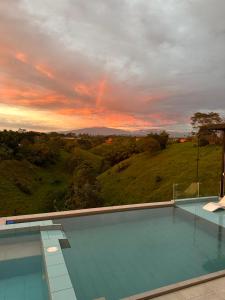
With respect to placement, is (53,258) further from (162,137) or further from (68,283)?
(162,137)

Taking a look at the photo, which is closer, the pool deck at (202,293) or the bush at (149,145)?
the pool deck at (202,293)

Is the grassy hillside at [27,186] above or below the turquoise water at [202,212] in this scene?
below

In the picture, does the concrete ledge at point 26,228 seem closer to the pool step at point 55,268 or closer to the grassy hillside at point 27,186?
the pool step at point 55,268

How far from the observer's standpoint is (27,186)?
88.5 ft

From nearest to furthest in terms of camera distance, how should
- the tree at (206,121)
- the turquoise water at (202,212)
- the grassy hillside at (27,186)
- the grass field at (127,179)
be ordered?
the turquoise water at (202,212)
the grass field at (127,179)
the grassy hillside at (27,186)
the tree at (206,121)

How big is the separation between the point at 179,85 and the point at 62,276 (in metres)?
14.2

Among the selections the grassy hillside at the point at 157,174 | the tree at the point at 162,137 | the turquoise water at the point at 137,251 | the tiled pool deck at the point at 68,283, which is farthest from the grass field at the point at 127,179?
the tiled pool deck at the point at 68,283

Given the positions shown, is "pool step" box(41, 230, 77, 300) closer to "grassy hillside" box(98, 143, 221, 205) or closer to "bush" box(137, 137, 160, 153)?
"grassy hillside" box(98, 143, 221, 205)

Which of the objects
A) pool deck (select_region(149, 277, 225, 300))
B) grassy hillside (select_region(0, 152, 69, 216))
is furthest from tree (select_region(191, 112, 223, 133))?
pool deck (select_region(149, 277, 225, 300))

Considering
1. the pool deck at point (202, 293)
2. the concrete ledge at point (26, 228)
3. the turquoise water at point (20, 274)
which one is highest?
the concrete ledge at point (26, 228)

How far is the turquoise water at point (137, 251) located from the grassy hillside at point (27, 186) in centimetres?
1829

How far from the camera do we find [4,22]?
766cm

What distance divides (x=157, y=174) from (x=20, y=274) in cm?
2263

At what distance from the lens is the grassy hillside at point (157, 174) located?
21938mm
